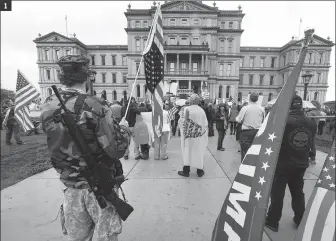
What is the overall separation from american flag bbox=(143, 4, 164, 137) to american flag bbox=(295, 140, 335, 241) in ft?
9.47

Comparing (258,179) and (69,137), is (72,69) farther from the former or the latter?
(258,179)

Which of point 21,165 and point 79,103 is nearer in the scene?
point 79,103

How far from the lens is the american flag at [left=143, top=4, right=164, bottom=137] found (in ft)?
11.2

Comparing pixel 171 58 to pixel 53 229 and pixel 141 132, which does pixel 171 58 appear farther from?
pixel 53 229

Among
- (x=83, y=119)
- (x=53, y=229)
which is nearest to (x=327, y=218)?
(x=83, y=119)

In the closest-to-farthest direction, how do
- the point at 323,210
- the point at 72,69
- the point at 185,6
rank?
the point at 323,210, the point at 72,69, the point at 185,6

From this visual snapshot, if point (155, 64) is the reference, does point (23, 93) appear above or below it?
below

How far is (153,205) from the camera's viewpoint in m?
3.14

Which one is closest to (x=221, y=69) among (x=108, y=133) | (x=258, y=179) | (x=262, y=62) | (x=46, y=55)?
(x=262, y=62)

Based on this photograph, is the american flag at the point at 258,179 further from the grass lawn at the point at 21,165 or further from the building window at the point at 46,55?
the building window at the point at 46,55

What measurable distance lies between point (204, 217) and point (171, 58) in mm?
46246

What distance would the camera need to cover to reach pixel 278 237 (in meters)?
2.41

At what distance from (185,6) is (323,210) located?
53.1m

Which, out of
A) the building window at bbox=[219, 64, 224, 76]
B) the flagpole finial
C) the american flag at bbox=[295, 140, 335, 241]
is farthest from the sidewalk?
the building window at bbox=[219, 64, 224, 76]
